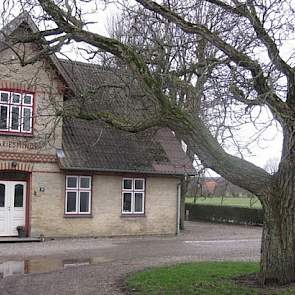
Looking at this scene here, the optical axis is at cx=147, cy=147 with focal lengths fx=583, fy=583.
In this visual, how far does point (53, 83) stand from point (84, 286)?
13.4 meters

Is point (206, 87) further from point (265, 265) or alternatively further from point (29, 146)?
point (29, 146)

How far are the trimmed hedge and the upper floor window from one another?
59.4 ft

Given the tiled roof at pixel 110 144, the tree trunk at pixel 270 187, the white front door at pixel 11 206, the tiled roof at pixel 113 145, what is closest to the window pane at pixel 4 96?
the tiled roof at pixel 110 144

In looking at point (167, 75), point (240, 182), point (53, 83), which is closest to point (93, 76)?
point (53, 83)

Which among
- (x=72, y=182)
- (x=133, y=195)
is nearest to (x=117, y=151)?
(x=133, y=195)

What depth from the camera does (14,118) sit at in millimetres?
23188

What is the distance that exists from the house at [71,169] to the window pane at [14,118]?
4 cm

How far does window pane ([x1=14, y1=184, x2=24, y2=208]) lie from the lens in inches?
925

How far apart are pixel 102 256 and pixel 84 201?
6.60m

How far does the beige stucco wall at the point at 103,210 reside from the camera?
77.1 feet

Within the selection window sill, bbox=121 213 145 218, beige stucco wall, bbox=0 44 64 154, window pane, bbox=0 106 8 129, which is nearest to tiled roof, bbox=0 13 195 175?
beige stucco wall, bbox=0 44 64 154

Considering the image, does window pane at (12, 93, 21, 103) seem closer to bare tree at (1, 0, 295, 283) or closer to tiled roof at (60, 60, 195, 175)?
tiled roof at (60, 60, 195, 175)

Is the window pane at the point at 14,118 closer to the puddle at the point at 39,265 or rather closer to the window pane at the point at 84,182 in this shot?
the window pane at the point at 84,182

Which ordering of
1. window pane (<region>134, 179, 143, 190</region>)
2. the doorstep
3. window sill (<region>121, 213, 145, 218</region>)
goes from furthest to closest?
window pane (<region>134, 179, 143, 190</region>) → window sill (<region>121, 213, 145, 218</region>) → the doorstep
